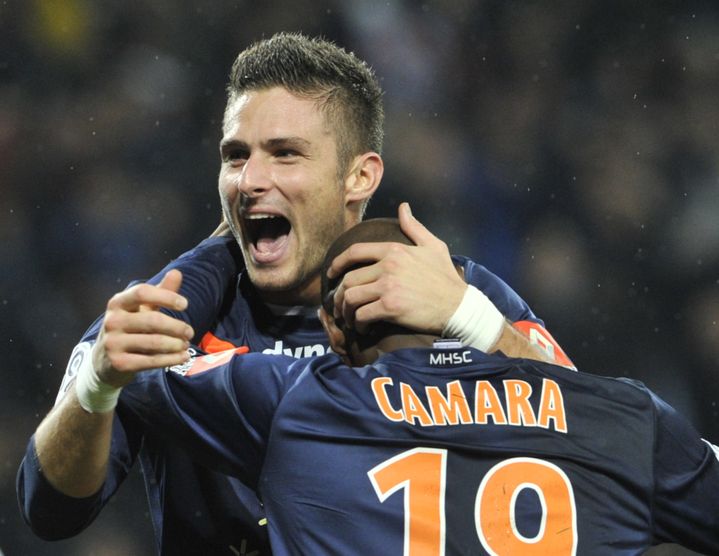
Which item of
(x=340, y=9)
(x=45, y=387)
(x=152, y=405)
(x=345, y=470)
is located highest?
(x=340, y=9)

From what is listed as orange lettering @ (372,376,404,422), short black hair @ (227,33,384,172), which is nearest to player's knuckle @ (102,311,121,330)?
orange lettering @ (372,376,404,422)

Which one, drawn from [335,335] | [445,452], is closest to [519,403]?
[445,452]

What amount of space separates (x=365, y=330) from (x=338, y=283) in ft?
0.37

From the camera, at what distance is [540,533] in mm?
1665

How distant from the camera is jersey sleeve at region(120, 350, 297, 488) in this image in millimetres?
1769

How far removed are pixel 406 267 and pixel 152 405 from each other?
0.53 m

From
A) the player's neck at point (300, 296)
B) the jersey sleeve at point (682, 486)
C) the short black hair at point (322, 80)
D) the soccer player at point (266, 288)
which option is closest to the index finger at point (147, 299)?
the soccer player at point (266, 288)

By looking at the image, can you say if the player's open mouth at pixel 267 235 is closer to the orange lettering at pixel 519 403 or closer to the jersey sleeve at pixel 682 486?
the orange lettering at pixel 519 403

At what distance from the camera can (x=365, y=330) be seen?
188 centimetres

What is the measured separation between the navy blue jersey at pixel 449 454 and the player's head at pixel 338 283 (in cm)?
9

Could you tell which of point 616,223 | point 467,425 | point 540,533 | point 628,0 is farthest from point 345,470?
point 628,0

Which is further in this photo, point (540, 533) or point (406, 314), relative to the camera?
point (406, 314)

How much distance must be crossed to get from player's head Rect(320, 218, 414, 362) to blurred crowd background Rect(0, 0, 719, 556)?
227 cm

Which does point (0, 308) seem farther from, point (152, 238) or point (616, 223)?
point (616, 223)
